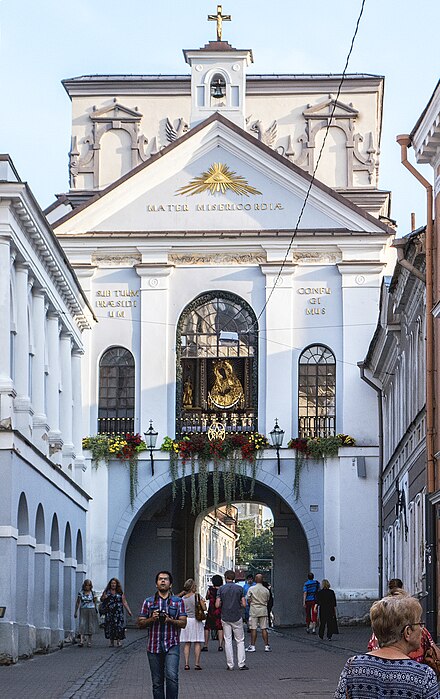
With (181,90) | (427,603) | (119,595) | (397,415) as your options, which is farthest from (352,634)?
(181,90)

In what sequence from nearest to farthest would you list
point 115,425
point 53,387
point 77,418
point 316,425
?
point 53,387
point 77,418
point 316,425
point 115,425

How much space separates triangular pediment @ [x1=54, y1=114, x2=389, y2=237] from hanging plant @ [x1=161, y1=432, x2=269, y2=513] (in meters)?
5.73

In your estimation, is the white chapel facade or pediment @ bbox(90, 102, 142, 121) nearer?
the white chapel facade

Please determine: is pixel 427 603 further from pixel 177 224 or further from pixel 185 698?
pixel 177 224

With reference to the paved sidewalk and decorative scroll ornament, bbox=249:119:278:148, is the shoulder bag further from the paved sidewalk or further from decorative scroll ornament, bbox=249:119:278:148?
decorative scroll ornament, bbox=249:119:278:148

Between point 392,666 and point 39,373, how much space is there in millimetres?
24248

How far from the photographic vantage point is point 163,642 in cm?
1405

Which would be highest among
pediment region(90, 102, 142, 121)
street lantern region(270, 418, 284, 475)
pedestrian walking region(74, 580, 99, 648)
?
pediment region(90, 102, 142, 121)

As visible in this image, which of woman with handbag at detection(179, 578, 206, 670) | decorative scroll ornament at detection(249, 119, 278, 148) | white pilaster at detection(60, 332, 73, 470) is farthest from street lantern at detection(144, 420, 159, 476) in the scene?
woman with handbag at detection(179, 578, 206, 670)

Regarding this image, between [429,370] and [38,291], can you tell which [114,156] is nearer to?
[38,291]

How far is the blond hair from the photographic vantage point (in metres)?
6.54

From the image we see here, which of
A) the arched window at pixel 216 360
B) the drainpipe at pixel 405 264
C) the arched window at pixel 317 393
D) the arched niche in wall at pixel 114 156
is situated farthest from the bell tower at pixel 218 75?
the drainpipe at pixel 405 264

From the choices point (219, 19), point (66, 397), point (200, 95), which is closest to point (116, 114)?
point (219, 19)

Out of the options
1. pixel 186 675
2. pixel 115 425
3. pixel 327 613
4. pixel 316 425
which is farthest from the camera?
pixel 115 425
